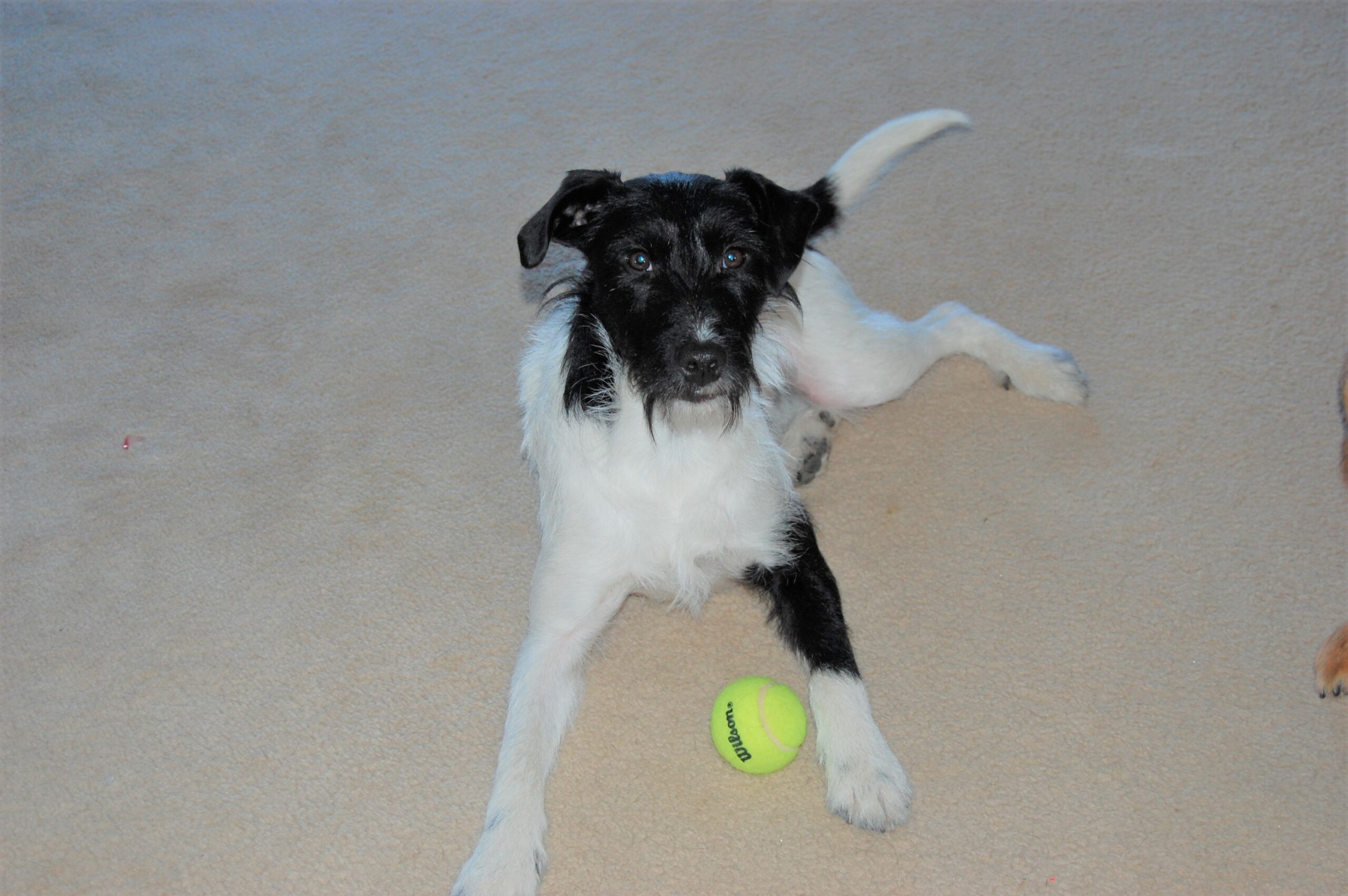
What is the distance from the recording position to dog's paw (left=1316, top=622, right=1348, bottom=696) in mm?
2049

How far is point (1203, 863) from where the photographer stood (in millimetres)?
1864

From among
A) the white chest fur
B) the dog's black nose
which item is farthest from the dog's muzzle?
the white chest fur

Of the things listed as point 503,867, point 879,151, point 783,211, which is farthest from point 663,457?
point 879,151

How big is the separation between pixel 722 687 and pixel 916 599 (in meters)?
0.47

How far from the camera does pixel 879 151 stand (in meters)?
2.62

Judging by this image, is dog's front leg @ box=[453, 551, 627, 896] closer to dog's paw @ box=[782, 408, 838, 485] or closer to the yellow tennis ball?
the yellow tennis ball

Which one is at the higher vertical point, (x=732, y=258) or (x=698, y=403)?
(x=732, y=258)

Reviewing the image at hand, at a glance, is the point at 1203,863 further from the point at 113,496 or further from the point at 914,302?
the point at 113,496

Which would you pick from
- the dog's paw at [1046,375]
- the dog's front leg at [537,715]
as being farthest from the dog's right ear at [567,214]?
the dog's paw at [1046,375]

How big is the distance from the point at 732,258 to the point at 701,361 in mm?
230

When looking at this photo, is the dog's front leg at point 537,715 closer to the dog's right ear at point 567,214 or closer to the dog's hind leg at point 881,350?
the dog's right ear at point 567,214

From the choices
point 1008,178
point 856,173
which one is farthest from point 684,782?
→ point 1008,178

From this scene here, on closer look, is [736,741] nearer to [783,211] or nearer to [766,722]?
[766,722]

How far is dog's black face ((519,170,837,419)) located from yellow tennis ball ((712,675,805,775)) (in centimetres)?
53
